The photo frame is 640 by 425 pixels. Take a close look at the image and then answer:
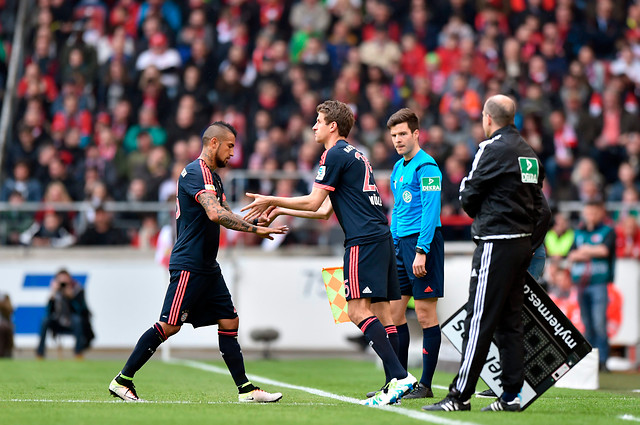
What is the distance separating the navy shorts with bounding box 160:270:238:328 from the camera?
870cm

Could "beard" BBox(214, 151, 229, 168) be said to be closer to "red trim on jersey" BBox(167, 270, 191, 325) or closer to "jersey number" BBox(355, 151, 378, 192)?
"red trim on jersey" BBox(167, 270, 191, 325)

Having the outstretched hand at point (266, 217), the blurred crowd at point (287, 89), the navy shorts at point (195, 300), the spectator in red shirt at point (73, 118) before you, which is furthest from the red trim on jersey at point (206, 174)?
the spectator in red shirt at point (73, 118)

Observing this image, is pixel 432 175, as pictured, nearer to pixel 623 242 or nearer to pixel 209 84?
pixel 623 242

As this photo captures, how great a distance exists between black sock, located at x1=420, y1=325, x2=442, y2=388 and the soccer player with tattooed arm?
4.40 ft

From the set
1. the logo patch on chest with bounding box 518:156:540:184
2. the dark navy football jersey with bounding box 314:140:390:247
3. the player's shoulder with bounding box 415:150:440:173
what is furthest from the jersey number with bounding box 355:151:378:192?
the logo patch on chest with bounding box 518:156:540:184

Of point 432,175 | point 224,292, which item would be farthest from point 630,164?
point 224,292

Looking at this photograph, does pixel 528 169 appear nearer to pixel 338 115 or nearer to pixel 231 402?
pixel 338 115

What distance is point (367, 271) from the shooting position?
8.45 m

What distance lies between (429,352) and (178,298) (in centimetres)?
223

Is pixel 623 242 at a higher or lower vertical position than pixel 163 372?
higher

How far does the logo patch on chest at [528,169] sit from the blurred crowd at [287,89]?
31.0 ft

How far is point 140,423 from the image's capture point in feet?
23.0

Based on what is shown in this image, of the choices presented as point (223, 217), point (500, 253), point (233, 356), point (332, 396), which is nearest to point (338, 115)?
point (223, 217)

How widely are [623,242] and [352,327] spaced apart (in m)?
4.39
